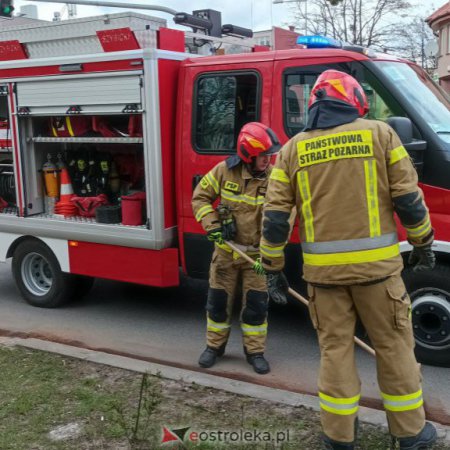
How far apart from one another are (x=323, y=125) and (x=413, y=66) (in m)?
2.28

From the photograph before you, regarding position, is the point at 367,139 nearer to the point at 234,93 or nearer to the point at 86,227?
the point at 234,93

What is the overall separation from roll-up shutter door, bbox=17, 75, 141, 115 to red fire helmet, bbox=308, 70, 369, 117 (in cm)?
241

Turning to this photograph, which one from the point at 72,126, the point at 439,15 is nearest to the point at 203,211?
the point at 72,126

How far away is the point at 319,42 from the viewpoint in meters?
4.82

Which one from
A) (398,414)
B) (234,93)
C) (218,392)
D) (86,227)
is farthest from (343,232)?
(86,227)

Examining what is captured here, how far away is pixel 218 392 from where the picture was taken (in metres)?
3.99

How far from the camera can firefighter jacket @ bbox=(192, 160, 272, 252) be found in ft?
14.7

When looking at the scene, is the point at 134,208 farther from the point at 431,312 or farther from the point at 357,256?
the point at 357,256

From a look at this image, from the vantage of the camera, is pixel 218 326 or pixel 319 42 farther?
pixel 319 42

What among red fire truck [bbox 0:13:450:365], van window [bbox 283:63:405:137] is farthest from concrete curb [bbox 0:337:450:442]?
van window [bbox 283:63:405:137]

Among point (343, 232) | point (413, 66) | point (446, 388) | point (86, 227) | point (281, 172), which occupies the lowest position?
point (446, 388)

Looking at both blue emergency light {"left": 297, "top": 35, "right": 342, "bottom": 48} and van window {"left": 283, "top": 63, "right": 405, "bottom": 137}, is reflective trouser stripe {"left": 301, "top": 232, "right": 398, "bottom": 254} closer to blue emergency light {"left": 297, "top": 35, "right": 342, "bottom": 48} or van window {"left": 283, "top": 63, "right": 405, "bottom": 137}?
van window {"left": 283, "top": 63, "right": 405, "bottom": 137}

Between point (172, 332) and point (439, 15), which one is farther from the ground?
point (439, 15)

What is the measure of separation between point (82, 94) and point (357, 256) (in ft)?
11.3
